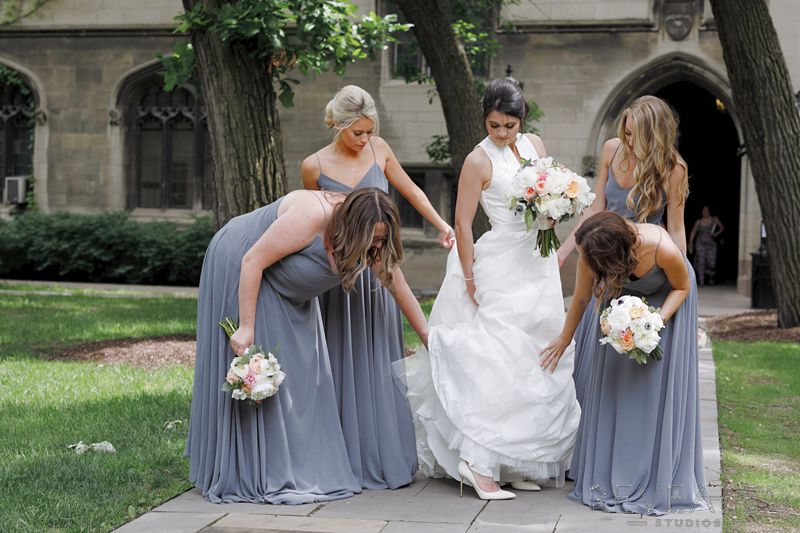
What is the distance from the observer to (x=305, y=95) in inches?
863

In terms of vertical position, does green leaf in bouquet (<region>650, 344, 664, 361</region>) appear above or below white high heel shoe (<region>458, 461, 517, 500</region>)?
above

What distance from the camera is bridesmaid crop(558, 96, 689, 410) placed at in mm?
5738

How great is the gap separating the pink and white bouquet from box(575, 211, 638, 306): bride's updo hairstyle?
1598 millimetres

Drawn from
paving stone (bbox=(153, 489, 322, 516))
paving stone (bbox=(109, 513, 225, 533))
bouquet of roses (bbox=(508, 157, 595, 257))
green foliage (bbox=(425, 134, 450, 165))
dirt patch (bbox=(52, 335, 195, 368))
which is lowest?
paving stone (bbox=(109, 513, 225, 533))

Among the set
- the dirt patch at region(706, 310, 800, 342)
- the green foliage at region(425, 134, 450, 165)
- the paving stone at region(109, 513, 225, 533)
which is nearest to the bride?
the paving stone at region(109, 513, 225, 533)

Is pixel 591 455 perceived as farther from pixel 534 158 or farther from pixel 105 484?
pixel 105 484

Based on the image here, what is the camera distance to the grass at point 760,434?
5641mm

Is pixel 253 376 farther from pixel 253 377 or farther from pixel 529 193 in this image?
pixel 529 193

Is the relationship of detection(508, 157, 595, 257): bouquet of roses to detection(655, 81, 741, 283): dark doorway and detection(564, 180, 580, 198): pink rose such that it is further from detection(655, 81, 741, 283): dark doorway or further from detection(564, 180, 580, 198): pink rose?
detection(655, 81, 741, 283): dark doorway

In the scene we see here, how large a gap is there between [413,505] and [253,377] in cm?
104

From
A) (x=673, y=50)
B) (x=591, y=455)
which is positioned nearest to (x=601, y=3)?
(x=673, y=50)

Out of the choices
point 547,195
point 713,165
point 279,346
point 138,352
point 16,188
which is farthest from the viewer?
point 713,165

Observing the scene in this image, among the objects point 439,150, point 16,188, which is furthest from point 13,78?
point 439,150

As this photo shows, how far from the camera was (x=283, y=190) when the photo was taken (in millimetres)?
10570
